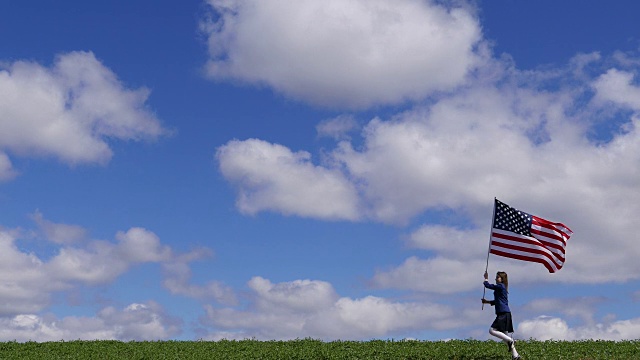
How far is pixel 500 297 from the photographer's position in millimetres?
22672

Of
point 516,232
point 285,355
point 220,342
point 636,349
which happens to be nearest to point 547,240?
point 516,232

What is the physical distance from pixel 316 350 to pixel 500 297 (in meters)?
8.45

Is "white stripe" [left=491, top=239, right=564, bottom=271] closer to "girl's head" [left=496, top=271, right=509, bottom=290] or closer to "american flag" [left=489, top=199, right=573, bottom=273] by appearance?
"american flag" [left=489, top=199, right=573, bottom=273]

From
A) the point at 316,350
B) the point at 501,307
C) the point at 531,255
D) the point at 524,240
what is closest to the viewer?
the point at 501,307

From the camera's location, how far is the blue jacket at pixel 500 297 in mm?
22594

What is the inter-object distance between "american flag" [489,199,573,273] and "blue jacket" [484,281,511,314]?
77.9 inches

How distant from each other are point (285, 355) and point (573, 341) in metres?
11.8

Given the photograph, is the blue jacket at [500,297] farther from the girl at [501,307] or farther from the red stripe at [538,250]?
the red stripe at [538,250]

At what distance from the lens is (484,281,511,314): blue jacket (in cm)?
2259

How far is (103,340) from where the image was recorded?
34.4 metres

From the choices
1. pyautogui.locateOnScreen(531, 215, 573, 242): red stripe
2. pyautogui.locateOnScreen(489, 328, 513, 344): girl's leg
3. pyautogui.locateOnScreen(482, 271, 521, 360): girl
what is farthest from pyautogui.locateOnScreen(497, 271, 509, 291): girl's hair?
pyautogui.locateOnScreen(531, 215, 573, 242): red stripe

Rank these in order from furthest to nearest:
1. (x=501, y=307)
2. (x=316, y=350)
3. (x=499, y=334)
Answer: (x=316, y=350), (x=501, y=307), (x=499, y=334)

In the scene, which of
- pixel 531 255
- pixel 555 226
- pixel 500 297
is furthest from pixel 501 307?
pixel 555 226

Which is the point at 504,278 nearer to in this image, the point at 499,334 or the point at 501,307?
the point at 501,307
